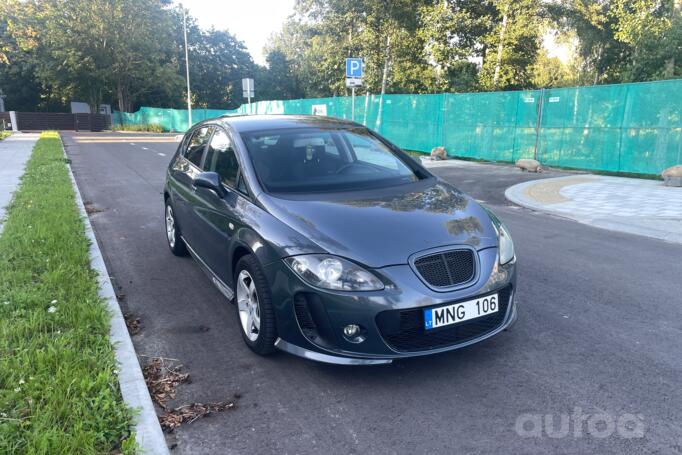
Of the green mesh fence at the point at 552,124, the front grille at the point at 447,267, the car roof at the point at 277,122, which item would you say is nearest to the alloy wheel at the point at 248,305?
the front grille at the point at 447,267

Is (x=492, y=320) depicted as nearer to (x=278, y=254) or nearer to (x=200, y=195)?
(x=278, y=254)

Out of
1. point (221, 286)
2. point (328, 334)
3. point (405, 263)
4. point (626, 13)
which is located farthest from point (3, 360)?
point (626, 13)

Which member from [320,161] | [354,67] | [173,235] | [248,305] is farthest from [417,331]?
[354,67]

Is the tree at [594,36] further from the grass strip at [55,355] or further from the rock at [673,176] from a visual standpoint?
the grass strip at [55,355]

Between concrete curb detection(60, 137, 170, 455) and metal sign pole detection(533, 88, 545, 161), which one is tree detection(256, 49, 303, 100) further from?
concrete curb detection(60, 137, 170, 455)

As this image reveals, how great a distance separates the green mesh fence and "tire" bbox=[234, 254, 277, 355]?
11979 millimetres

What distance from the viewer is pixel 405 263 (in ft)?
10.1

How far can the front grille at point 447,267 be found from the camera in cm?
311

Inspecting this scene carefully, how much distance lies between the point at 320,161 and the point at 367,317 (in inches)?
70.2

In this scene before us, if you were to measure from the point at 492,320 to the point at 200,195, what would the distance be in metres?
2.79

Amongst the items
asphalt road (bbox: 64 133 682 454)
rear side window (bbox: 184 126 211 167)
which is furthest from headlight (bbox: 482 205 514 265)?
rear side window (bbox: 184 126 211 167)

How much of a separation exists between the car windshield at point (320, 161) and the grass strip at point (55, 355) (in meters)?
1.68

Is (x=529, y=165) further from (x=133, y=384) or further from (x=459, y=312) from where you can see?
(x=133, y=384)

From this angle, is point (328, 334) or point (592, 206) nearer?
point (328, 334)
